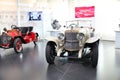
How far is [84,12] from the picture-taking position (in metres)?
11.1

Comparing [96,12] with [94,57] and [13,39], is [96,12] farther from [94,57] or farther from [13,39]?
[94,57]

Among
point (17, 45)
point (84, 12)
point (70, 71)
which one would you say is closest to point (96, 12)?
point (84, 12)

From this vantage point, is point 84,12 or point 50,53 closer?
point 50,53

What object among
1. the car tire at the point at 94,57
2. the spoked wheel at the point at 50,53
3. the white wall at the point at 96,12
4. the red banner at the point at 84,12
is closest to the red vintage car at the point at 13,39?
the spoked wheel at the point at 50,53

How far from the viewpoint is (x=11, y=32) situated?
7.13 meters

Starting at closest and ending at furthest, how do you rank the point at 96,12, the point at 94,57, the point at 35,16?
the point at 94,57 → the point at 35,16 → the point at 96,12

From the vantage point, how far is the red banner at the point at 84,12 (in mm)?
10785

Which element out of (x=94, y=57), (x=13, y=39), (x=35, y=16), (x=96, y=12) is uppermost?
(x=96, y=12)

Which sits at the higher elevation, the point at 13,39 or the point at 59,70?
the point at 13,39

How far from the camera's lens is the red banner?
1079 cm

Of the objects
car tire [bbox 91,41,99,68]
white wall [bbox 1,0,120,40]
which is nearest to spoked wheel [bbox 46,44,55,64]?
car tire [bbox 91,41,99,68]

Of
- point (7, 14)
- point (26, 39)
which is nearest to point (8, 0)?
point (7, 14)

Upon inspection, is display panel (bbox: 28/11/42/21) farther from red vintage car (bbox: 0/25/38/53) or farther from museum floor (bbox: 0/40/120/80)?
museum floor (bbox: 0/40/120/80)

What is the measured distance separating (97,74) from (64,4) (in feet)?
25.4
